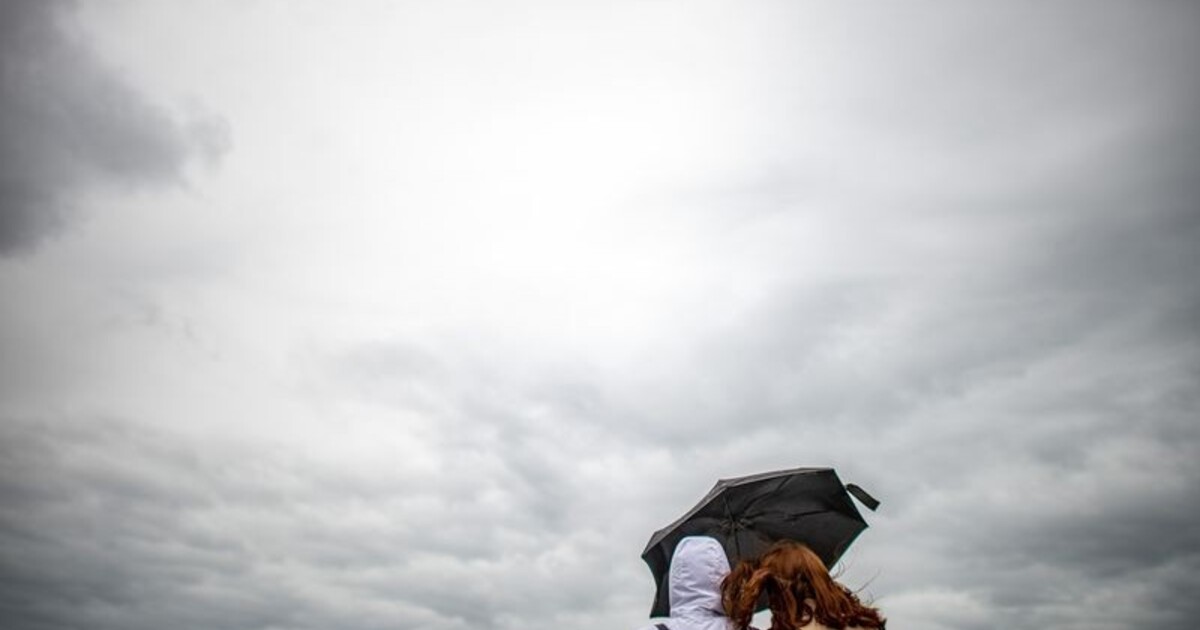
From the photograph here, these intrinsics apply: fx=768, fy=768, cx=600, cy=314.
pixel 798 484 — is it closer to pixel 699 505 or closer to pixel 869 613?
pixel 699 505

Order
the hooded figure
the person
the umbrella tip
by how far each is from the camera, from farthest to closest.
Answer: the umbrella tip
the hooded figure
the person

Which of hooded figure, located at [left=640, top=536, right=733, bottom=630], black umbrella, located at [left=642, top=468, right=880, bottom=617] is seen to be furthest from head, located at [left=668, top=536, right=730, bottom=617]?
black umbrella, located at [left=642, top=468, right=880, bottom=617]

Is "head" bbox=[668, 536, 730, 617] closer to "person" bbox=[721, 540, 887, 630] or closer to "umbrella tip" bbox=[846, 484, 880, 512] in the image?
"person" bbox=[721, 540, 887, 630]

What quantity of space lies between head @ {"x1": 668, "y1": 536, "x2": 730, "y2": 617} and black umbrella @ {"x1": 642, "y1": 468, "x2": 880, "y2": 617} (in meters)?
2.80

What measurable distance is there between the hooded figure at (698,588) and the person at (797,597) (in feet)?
0.46

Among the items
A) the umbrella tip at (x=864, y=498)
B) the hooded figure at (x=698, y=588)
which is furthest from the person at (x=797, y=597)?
the umbrella tip at (x=864, y=498)

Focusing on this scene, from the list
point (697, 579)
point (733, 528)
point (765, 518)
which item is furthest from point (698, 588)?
point (765, 518)

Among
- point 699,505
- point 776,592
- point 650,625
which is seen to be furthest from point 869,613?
point 699,505

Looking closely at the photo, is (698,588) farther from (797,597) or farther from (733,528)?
(733,528)

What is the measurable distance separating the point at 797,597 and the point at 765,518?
3.64 m

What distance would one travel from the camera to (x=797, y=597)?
575cm

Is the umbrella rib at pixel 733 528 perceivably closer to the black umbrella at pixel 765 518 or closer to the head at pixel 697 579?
the black umbrella at pixel 765 518

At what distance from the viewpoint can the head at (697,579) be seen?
20.2ft

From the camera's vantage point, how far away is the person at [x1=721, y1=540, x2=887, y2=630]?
5.64 m
